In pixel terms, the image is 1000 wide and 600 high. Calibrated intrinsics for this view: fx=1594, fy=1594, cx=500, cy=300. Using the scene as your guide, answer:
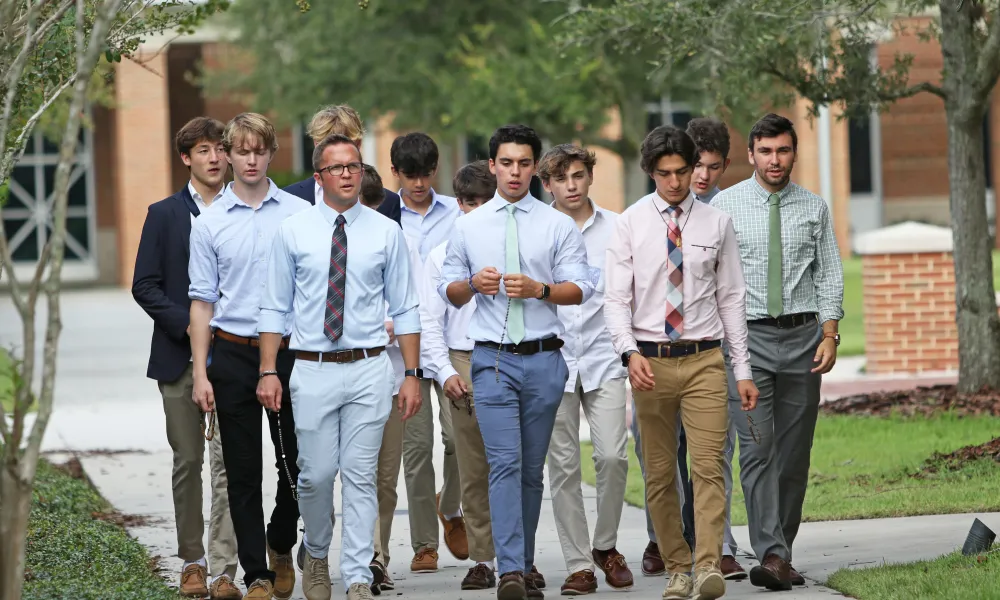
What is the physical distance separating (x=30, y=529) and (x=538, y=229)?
3.44 metres

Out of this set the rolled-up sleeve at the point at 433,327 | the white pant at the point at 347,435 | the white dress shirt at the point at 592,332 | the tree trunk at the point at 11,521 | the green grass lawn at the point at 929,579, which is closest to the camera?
the tree trunk at the point at 11,521

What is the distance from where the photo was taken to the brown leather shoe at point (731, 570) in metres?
7.51

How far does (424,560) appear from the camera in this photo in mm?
8109

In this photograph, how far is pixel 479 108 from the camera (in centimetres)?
2386

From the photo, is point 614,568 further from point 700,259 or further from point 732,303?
point 700,259

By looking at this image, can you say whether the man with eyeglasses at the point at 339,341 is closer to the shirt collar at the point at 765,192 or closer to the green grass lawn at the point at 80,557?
the green grass lawn at the point at 80,557

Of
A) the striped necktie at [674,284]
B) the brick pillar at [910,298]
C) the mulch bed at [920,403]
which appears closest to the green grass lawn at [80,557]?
the striped necktie at [674,284]

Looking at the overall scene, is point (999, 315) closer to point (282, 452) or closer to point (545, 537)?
point (545, 537)

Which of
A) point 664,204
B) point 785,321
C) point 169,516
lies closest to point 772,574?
point 785,321

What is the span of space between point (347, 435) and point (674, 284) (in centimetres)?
156

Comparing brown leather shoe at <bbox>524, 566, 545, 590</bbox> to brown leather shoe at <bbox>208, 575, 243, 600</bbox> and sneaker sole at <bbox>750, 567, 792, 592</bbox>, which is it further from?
brown leather shoe at <bbox>208, 575, 243, 600</bbox>

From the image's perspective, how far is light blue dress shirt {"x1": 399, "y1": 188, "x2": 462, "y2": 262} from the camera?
27.1 feet

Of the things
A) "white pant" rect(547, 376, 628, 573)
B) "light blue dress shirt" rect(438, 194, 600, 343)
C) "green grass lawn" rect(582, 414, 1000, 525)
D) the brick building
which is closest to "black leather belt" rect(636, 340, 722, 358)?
"light blue dress shirt" rect(438, 194, 600, 343)

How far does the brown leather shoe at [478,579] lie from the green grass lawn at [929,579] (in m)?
1.60
